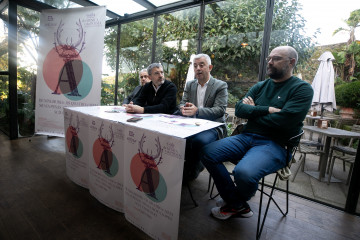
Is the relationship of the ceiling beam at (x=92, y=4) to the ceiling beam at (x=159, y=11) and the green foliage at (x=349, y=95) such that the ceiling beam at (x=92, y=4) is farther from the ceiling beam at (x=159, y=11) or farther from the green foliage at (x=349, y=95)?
the green foliage at (x=349, y=95)

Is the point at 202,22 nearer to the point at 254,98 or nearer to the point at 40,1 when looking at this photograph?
the point at 254,98

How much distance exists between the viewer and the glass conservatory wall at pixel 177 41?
378 centimetres

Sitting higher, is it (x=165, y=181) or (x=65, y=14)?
(x=65, y=14)

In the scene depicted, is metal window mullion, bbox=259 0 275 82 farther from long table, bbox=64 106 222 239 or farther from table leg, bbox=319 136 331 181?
long table, bbox=64 106 222 239

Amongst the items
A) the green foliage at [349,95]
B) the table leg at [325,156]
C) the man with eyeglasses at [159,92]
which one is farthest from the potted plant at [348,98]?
the man with eyeglasses at [159,92]

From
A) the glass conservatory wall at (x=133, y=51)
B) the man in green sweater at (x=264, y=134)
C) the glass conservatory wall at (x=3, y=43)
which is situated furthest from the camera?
the glass conservatory wall at (x=133, y=51)

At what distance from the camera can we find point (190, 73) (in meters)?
3.82

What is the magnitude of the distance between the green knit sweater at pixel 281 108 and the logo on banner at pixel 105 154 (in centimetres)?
119

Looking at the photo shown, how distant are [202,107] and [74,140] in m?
1.43

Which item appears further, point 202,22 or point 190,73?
point 190,73

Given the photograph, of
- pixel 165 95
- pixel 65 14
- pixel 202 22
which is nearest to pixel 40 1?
pixel 65 14

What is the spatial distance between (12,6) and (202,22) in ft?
11.0

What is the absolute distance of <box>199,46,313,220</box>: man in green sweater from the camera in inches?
60.2

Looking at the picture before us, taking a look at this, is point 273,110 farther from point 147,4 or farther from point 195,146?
point 147,4
